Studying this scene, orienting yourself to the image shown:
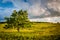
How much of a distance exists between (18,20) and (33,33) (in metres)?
0.59

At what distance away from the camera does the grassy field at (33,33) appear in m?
4.41

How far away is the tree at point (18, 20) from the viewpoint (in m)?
4.47

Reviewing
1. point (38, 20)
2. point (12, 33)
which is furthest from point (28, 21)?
point (12, 33)

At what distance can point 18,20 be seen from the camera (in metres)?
4.50

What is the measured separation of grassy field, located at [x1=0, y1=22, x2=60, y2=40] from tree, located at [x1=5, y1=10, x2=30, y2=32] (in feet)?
0.48

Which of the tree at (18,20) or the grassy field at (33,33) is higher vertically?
the tree at (18,20)

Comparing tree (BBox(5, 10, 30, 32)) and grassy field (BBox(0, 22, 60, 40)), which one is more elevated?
tree (BBox(5, 10, 30, 32))

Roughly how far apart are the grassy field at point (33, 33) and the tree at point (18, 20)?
5.8 inches

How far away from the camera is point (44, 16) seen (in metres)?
4.54

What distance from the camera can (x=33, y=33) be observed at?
4.42 metres

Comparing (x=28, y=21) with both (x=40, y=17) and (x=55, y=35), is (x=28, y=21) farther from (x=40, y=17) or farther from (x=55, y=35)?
(x=55, y=35)

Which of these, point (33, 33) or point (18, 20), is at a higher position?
point (18, 20)

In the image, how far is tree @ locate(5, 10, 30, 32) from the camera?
176 inches

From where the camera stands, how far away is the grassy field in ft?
14.5
